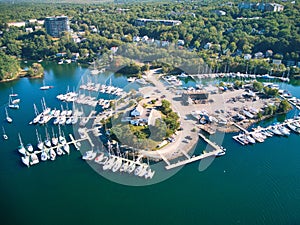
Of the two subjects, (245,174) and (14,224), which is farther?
(245,174)

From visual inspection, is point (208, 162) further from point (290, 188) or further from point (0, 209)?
point (0, 209)

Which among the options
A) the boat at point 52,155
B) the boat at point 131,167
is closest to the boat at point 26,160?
the boat at point 52,155

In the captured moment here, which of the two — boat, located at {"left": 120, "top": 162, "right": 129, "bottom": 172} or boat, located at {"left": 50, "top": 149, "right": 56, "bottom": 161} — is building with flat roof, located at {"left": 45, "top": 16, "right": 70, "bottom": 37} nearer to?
boat, located at {"left": 50, "top": 149, "right": 56, "bottom": 161}

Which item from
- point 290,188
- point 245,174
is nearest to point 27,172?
point 245,174

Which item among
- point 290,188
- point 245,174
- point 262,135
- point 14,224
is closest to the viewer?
point 14,224

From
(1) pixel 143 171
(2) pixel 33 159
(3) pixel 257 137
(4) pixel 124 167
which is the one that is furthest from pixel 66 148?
(3) pixel 257 137

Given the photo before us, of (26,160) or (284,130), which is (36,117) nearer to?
(26,160)

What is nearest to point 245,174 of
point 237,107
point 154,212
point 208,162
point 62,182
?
point 208,162

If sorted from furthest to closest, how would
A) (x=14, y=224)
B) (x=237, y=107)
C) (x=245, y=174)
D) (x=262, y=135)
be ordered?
(x=237, y=107), (x=262, y=135), (x=245, y=174), (x=14, y=224)
